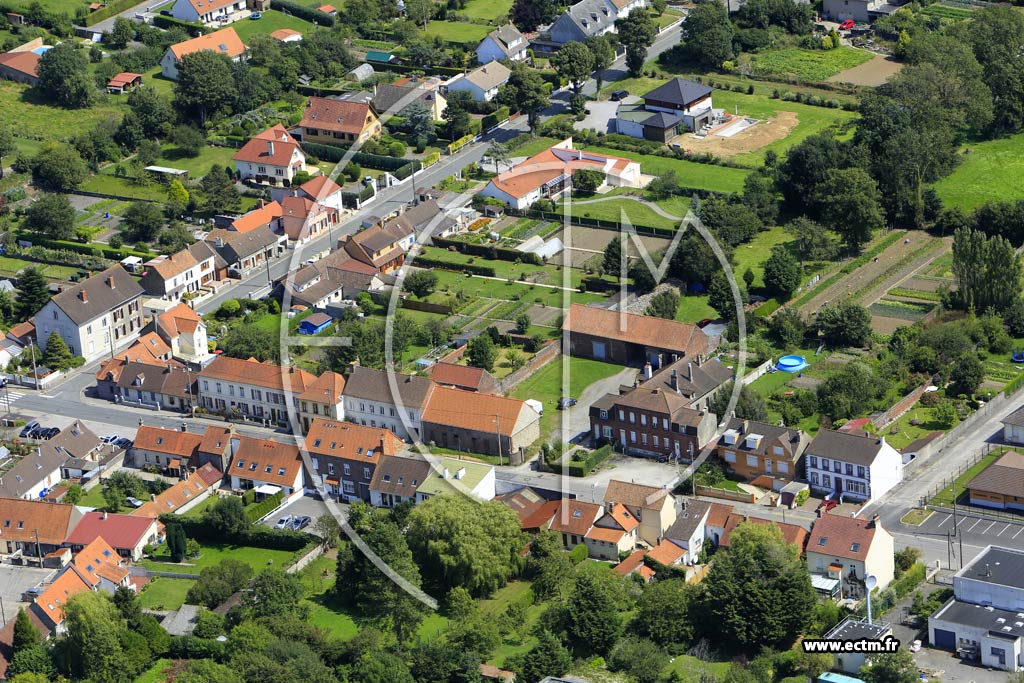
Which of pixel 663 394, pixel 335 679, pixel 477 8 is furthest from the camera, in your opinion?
pixel 477 8

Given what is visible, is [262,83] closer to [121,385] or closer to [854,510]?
[121,385]

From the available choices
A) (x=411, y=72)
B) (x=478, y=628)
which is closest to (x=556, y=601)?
(x=478, y=628)

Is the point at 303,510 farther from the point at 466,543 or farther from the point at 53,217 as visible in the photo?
the point at 53,217

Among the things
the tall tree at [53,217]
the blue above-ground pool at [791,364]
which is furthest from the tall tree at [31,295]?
the blue above-ground pool at [791,364]

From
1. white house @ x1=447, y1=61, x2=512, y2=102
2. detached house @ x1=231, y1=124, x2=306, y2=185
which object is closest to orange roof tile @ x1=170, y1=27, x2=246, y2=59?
detached house @ x1=231, y1=124, x2=306, y2=185

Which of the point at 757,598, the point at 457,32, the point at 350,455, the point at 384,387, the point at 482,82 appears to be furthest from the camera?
the point at 457,32

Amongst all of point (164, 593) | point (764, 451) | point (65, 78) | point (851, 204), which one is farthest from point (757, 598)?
point (65, 78)
